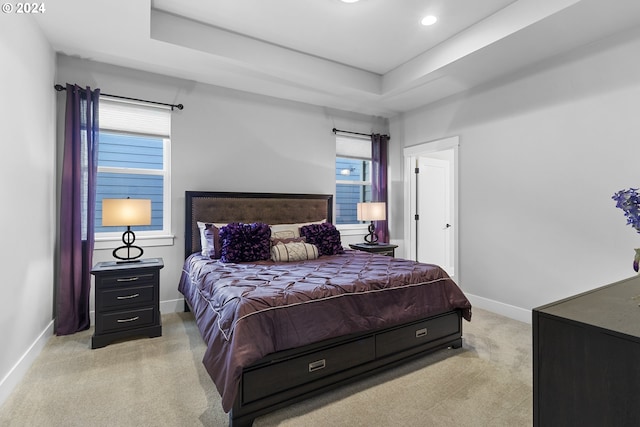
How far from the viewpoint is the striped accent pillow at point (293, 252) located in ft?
10.9

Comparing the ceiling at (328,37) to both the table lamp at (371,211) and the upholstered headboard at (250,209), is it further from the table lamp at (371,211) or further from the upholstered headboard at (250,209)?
the table lamp at (371,211)

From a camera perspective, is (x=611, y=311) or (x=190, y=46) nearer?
(x=611, y=311)

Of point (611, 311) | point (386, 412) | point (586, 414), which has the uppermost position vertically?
point (611, 311)

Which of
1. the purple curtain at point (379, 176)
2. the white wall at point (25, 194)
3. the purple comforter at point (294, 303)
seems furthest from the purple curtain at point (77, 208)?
the purple curtain at point (379, 176)

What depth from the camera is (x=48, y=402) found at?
6.48 feet

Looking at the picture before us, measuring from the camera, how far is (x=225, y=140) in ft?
13.3

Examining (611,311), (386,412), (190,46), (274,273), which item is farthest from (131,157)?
(611,311)

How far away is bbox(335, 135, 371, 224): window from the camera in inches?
199

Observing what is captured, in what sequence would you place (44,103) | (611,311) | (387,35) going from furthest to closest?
(387,35), (44,103), (611,311)

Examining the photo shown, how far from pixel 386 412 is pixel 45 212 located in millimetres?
3237

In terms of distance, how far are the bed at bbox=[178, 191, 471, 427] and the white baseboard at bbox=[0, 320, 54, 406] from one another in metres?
1.15

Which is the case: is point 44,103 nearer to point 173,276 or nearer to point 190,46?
point 190,46

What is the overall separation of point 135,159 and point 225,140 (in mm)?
1036

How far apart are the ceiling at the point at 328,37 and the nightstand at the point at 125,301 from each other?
6.50 feet
